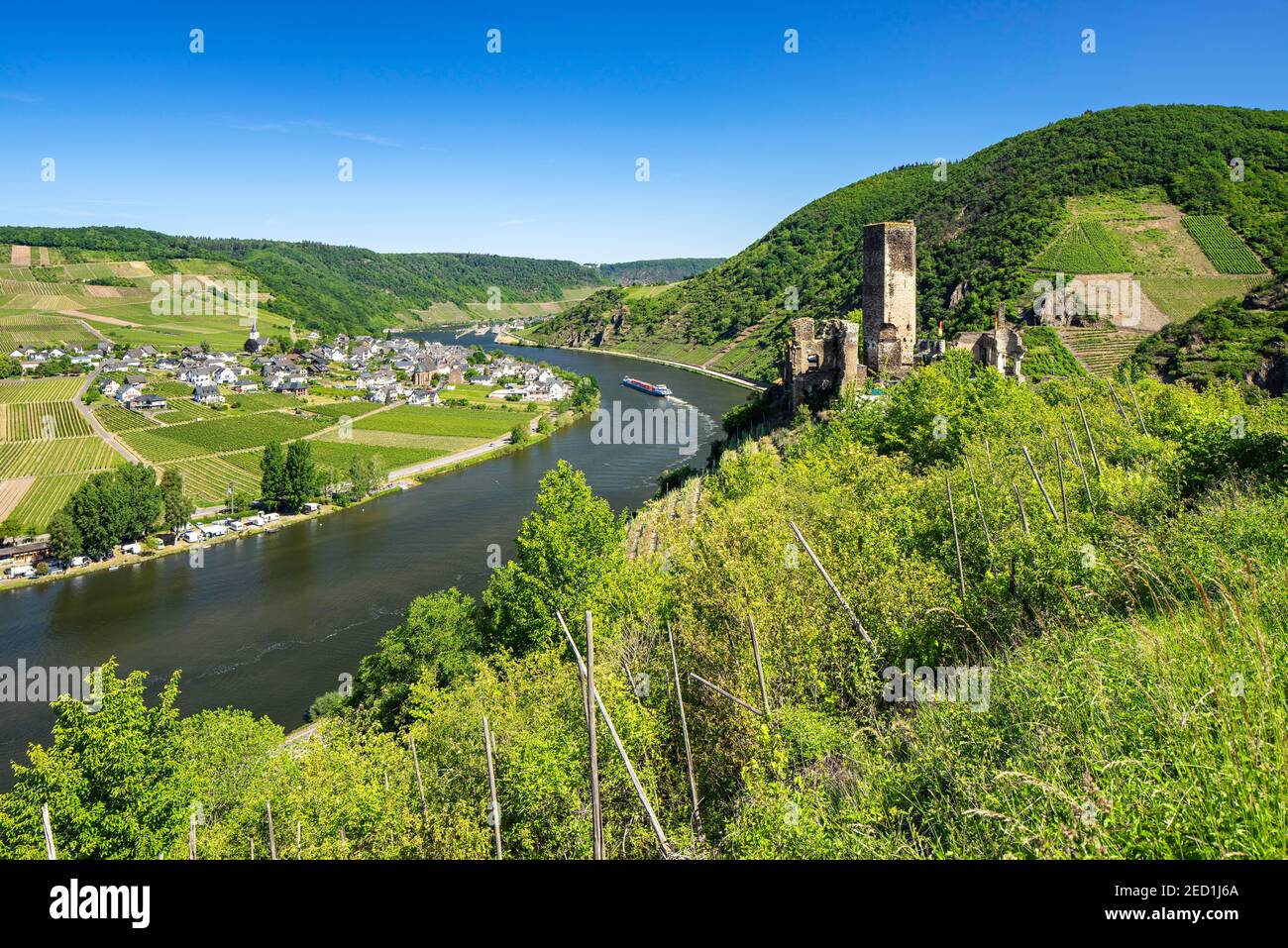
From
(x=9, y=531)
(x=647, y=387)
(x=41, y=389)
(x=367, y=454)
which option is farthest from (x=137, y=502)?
(x=647, y=387)

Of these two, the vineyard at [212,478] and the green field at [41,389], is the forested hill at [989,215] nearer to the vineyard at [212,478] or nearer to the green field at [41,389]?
the vineyard at [212,478]

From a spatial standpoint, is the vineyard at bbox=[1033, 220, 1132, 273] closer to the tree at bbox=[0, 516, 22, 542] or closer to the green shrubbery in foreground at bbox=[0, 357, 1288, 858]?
the green shrubbery in foreground at bbox=[0, 357, 1288, 858]

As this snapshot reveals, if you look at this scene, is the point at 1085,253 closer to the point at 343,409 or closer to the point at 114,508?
the point at 114,508

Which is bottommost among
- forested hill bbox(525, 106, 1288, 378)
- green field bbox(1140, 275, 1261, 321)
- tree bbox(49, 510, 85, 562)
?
tree bbox(49, 510, 85, 562)

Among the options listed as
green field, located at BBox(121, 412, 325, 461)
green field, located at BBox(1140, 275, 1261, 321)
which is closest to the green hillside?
green field, located at BBox(1140, 275, 1261, 321)
